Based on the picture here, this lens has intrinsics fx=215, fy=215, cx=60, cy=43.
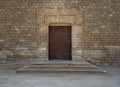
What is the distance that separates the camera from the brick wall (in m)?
10.4

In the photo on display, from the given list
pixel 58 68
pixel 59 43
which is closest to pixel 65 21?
pixel 59 43

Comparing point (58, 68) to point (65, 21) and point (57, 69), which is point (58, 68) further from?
point (65, 21)

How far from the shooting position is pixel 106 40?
10.5 metres

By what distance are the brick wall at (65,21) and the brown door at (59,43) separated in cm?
45

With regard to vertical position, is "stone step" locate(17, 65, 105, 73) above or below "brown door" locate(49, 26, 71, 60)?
below

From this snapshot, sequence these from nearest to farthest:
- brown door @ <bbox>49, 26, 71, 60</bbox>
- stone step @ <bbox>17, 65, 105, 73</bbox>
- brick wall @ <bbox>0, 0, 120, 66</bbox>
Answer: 1. stone step @ <bbox>17, 65, 105, 73</bbox>
2. brick wall @ <bbox>0, 0, 120, 66</bbox>
3. brown door @ <bbox>49, 26, 71, 60</bbox>

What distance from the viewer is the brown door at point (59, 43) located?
10852mm

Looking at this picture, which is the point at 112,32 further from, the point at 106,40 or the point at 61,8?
the point at 61,8

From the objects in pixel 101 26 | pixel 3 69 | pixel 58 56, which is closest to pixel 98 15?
pixel 101 26

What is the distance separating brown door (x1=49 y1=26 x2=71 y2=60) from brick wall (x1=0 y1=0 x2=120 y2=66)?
446 mm

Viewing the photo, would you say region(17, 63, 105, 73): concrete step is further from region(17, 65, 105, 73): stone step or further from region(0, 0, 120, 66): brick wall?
region(0, 0, 120, 66): brick wall

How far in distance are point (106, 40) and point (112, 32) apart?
49 cm

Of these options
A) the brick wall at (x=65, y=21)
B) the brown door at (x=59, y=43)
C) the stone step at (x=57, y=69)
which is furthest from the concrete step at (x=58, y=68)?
the brown door at (x=59, y=43)

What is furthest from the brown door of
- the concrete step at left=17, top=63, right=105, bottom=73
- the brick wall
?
the concrete step at left=17, top=63, right=105, bottom=73
